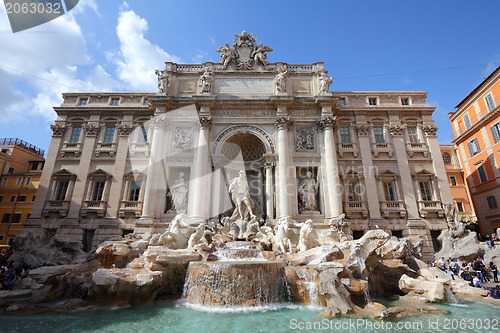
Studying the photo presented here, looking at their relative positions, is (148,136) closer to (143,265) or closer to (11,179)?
(143,265)

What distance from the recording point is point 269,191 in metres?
17.5

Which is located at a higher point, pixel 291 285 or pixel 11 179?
pixel 11 179

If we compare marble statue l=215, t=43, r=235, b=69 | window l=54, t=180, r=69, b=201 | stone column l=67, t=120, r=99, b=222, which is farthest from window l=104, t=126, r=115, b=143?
marble statue l=215, t=43, r=235, b=69

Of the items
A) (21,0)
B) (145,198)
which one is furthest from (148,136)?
(21,0)

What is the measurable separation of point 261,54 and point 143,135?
1149cm

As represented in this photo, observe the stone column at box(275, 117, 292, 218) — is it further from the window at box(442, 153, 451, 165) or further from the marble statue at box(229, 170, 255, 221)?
the window at box(442, 153, 451, 165)

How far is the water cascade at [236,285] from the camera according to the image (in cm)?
869

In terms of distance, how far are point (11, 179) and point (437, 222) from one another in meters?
40.7

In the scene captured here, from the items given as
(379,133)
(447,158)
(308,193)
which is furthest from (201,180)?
(447,158)

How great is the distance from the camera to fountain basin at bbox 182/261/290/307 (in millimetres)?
8688

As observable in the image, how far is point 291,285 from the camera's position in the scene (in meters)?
9.22

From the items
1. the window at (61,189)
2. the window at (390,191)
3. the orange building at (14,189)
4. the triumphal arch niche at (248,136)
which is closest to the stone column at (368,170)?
the window at (390,191)

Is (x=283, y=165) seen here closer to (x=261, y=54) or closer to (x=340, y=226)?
(x=340, y=226)

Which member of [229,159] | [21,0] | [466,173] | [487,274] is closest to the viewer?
[21,0]
